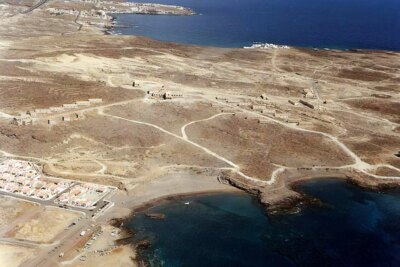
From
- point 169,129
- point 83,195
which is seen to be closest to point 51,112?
point 169,129

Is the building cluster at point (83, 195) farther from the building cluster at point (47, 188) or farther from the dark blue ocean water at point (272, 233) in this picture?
the dark blue ocean water at point (272, 233)

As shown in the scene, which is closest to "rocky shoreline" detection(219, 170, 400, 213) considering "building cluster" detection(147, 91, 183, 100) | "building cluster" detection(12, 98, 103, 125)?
"building cluster" detection(12, 98, 103, 125)

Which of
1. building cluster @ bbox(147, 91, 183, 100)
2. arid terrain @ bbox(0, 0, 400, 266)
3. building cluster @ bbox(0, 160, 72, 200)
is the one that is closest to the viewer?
arid terrain @ bbox(0, 0, 400, 266)

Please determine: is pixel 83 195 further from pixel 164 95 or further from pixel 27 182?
pixel 164 95

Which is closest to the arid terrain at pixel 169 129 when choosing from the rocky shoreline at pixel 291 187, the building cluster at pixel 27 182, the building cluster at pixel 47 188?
the rocky shoreline at pixel 291 187

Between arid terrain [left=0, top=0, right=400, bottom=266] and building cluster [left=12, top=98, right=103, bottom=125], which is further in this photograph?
building cluster [left=12, top=98, right=103, bottom=125]

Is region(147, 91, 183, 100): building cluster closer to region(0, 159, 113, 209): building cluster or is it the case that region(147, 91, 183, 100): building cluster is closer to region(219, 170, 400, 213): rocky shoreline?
region(219, 170, 400, 213): rocky shoreline

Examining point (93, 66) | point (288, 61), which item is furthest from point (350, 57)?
point (93, 66)
